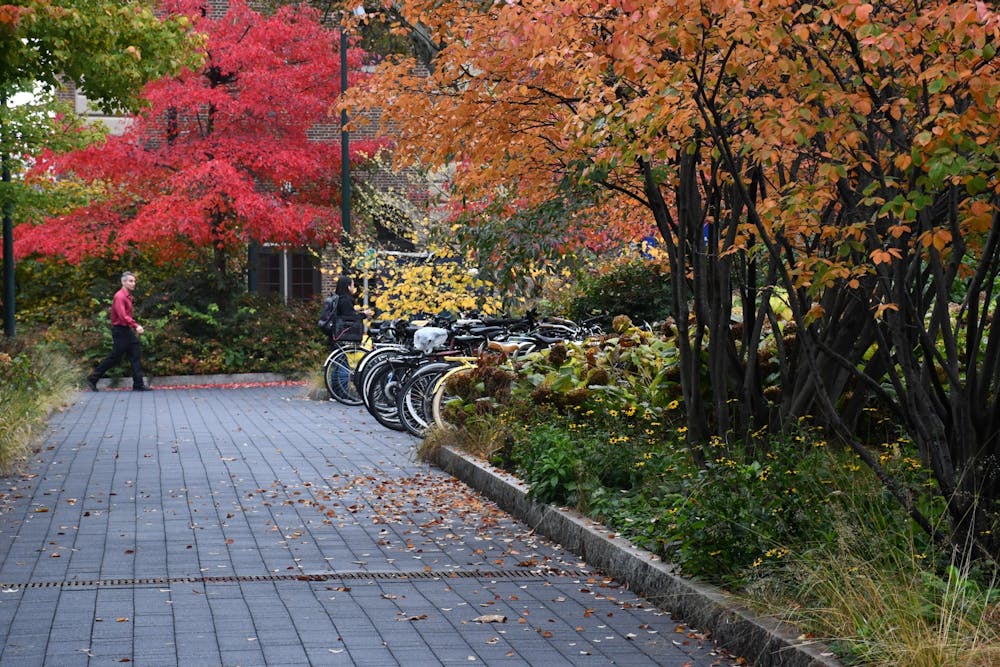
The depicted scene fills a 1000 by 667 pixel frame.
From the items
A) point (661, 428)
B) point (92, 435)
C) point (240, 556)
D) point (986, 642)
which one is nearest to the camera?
point (986, 642)

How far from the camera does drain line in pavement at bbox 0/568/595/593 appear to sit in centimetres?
755

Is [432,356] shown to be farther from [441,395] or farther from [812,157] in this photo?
[812,157]

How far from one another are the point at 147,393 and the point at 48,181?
456cm

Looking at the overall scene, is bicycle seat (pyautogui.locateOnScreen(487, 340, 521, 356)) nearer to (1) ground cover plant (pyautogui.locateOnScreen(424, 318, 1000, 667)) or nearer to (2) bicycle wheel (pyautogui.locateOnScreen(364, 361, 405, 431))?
(2) bicycle wheel (pyautogui.locateOnScreen(364, 361, 405, 431))

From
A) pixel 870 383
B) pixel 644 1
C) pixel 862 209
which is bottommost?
pixel 870 383

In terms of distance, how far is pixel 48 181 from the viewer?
82.9ft

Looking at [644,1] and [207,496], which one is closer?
[644,1]

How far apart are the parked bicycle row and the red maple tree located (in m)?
8.82

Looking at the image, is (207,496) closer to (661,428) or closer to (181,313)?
(661,428)

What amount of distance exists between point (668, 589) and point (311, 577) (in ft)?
6.58

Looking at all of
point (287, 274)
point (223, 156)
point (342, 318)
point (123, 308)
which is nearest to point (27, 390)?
point (342, 318)

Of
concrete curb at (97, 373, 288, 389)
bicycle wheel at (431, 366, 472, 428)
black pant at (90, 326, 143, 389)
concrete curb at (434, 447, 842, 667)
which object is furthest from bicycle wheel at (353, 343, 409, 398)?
concrete curb at (97, 373, 288, 389)

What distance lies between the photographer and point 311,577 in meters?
7.79

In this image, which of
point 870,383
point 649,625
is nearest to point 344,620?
point 649,625
